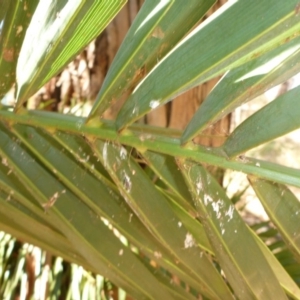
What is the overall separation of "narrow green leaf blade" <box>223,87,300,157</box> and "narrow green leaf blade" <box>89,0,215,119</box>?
0.11 meters

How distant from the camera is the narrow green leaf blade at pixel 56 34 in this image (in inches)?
16.4

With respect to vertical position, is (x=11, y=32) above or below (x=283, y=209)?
above

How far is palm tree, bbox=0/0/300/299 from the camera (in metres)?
0.41

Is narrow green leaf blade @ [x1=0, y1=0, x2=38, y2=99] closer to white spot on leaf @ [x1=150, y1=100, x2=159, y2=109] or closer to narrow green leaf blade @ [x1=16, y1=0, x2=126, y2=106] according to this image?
narrow green leaf blade @ [x1=16, y1=0, x2=126, y2=106]

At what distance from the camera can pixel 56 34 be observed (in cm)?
44

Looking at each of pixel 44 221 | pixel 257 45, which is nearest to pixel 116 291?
pixel 44 221

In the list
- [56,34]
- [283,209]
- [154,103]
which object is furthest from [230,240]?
[56,34]

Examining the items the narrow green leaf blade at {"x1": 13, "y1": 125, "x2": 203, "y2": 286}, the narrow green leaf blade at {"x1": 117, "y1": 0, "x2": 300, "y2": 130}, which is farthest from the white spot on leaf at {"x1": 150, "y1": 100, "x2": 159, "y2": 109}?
the narrow green leaf blade at {"x1": 13, "y1": 125, "x2": 203, "y2": 286}

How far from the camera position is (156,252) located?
628 mm

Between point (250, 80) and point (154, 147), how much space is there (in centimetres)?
14

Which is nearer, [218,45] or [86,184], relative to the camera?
[218,45]

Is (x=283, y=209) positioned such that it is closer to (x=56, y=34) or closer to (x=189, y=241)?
(x=189, y=241)

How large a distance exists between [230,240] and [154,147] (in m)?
0.14

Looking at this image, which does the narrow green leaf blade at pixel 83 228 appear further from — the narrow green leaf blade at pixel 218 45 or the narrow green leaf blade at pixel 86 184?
the narrow green leaf blade at pixel 218 45
